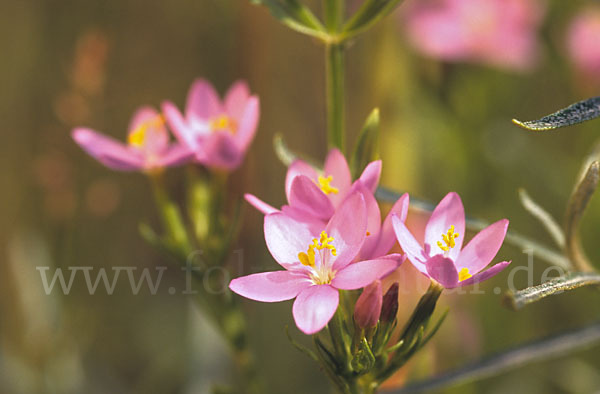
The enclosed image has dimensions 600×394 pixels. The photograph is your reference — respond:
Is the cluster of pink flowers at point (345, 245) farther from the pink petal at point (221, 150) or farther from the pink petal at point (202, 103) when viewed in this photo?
the pink petal at point (202, 103)

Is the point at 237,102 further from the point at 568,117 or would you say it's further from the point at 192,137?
the point at 568,117

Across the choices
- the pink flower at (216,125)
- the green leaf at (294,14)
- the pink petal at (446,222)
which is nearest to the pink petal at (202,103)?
the pink flower at (216,125)

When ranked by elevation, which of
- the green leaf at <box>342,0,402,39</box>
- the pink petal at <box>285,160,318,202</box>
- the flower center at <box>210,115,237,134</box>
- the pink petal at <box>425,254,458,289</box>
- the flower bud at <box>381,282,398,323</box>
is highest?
the green leaf at <box>342,0,402,39</box>

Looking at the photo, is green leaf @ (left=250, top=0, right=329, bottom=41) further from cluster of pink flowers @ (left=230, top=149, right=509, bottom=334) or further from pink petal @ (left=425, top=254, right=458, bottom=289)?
pink petal @ (left=425, top=254, right=458, bottom=289)

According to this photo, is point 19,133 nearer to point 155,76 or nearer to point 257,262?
point 155,76

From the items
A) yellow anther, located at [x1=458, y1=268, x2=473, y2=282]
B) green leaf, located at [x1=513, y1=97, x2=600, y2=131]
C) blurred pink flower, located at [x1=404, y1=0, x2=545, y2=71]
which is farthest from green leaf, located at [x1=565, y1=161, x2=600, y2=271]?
blurred pink flower, located at [x1=404, y1=0, x2=545, y2=71]

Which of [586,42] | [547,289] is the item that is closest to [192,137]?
[547,289]

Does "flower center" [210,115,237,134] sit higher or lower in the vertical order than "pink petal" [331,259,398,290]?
higher
